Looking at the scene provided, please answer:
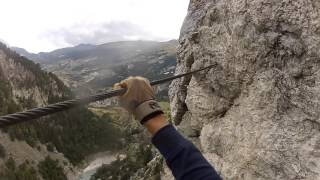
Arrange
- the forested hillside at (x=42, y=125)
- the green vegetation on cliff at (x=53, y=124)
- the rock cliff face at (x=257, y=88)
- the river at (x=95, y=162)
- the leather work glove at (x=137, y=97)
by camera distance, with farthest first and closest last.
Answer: the green vegetation on cliff at (x=53, y=124)
the river at (x=95, y=162)
the forested hillside at (x=42, y=125)
the rock cliff face at (x=257, y=88)
the leather work glove at (x=137, y=97)

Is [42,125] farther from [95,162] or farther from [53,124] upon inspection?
[95,162]

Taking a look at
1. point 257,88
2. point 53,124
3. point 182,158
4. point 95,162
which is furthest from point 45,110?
point 53,124

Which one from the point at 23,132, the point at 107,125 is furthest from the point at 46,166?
the point at 107,125

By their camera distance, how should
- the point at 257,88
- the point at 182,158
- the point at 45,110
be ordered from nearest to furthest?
the point at 182,158, the point at 45,110, the point at 257,88

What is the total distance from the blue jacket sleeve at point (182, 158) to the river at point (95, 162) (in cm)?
8245

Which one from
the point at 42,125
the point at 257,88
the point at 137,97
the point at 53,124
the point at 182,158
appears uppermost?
the point at 137,97

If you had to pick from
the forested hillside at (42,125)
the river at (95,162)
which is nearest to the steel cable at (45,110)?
the forested hillside at (42,125)

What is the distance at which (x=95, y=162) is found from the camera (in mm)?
98875

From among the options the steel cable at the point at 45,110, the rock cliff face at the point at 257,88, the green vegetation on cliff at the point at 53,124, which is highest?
the steel cable at the point at 45,110

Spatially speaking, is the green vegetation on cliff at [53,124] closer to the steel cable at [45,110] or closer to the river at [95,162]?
the river at [95,162]

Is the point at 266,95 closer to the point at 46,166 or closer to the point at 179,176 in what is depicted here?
the point at 179,176

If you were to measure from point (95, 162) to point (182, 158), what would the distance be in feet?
325

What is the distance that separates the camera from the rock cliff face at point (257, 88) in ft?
15.8

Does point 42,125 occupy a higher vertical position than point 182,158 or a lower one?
lower
